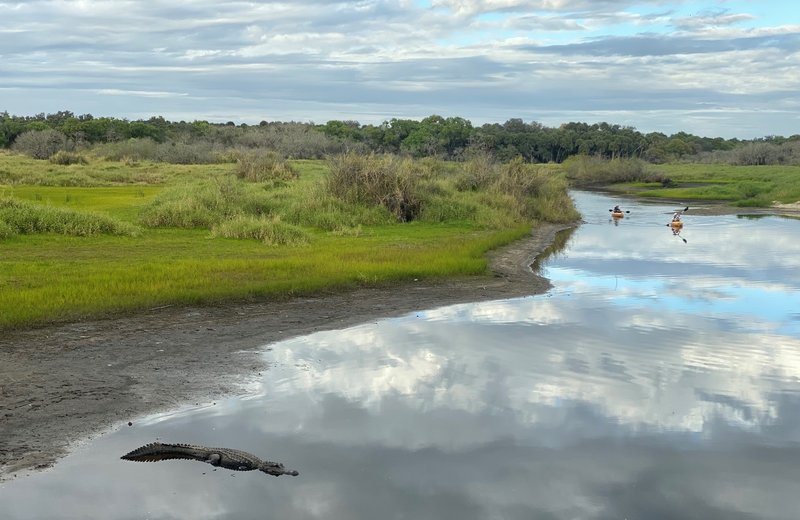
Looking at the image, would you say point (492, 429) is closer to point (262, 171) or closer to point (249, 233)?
point (249, 233)

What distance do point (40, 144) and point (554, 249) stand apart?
2041 inches

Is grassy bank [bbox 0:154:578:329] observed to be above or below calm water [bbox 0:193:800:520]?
above

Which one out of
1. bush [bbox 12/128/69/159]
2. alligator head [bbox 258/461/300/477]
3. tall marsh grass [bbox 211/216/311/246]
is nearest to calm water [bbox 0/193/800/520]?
alligator head [bbox 258/461/300/477]

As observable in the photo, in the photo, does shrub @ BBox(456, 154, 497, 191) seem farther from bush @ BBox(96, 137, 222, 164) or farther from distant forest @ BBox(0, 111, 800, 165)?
bush @ BBox(96, 137, 222, 164)

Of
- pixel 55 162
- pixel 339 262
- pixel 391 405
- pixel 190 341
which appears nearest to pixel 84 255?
pixel 339 262

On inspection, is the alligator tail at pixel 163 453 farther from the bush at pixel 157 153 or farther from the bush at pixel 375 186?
the bush at pixel 157 153

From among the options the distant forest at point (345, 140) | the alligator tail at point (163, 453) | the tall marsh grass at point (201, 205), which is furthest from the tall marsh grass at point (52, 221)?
the distant forest at point (345, 140)

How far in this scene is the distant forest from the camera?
71062 mm

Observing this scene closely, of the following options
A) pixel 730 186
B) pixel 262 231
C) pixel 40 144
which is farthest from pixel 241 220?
pixel 730 186

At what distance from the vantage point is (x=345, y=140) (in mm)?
90625

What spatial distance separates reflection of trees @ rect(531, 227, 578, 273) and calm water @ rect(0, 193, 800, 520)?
26.5 feet

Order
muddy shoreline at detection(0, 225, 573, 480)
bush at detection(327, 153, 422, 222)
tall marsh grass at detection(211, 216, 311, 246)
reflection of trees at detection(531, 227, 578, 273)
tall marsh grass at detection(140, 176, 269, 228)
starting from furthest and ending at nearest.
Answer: bush at detection(327, 153, 422, 222) < tall marsh grass at detection(140, 176, 269, 228) < tall marsh grass at detection(211, 216, 311, 246) < reflection of trees at detection(531, 227, 578, 273) < muddy shoreline at detection(0, 225, 573, 480)

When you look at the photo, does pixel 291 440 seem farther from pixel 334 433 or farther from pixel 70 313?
pixel 70 313

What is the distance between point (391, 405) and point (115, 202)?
2772cm
